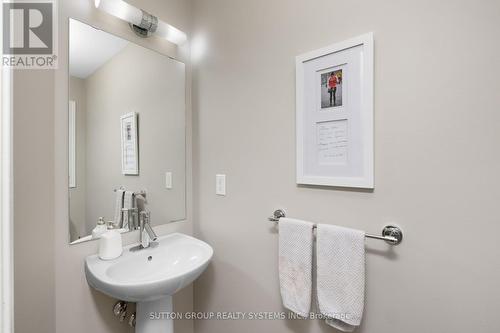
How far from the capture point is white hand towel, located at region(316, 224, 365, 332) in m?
0.89

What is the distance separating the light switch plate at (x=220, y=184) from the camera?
1396 mm

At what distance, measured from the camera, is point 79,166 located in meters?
1.12

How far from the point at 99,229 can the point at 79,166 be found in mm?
314

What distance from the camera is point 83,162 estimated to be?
1132 mm

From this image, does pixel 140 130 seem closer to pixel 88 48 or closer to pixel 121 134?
pixel 121 134

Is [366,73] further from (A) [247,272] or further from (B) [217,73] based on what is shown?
(A) [247,272]

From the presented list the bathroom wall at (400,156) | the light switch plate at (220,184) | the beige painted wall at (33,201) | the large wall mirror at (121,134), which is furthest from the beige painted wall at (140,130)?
the bathroom wall at (400,156)

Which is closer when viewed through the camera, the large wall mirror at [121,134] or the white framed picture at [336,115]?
the white framed picture at [336,115]

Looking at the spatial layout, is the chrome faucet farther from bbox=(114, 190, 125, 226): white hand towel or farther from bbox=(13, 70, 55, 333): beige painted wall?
bbox=(13, 70, 55, 333): beige painted wall

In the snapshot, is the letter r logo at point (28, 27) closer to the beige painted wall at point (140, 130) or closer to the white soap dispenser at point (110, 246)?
the beige painted wall at point (140, 130)

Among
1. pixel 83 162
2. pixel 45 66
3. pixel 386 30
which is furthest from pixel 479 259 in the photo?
pixel 45 66

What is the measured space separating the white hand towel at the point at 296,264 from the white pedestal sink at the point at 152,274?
0.36 metres

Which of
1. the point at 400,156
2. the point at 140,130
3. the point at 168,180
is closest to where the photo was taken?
the point at 400,156

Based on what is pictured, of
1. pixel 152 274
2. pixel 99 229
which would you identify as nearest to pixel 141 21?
pixel 99 229
